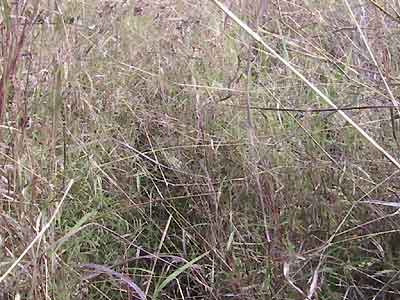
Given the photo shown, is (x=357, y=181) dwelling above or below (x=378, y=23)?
below

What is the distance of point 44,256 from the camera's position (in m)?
0.84

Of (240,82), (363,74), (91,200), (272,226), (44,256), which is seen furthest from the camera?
(240,82)

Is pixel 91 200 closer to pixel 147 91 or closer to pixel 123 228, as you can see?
pixel 123 228

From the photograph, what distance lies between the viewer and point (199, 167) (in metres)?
1.20

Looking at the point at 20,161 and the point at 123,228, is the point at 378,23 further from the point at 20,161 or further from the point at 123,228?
the point at 20,161

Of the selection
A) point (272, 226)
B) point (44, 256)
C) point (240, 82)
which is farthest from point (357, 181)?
point (44, 256)

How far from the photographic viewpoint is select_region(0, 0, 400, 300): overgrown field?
35.2 inches

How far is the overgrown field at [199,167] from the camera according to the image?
2.93 ft

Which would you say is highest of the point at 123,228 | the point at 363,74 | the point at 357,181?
the point at 363,74

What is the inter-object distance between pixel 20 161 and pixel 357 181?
0.54 m

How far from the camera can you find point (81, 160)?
1.20 meters

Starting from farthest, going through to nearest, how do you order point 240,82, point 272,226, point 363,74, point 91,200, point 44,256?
point 240,82 < point 363,74 < point 91,200 < point 272,226 < point 44,256

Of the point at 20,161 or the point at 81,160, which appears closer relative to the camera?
the point at 20,161

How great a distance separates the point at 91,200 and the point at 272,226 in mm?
317
